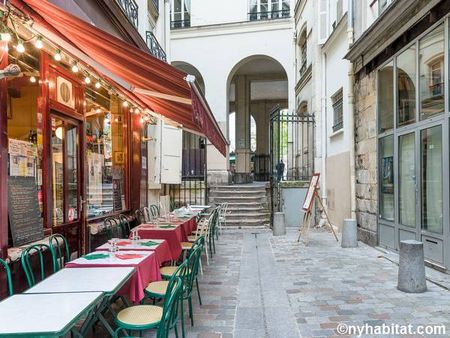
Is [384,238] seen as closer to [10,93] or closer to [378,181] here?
[378,181]

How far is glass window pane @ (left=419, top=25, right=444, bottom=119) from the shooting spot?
18.9 ft

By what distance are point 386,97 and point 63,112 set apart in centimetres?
602

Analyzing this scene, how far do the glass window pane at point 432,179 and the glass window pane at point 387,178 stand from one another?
1.15 m

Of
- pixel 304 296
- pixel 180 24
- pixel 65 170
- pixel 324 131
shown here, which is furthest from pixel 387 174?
pixel 180 24

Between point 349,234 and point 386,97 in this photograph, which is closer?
point 386,97

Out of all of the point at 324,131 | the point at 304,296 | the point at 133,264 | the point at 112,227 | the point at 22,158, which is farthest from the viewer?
the point at 324,131

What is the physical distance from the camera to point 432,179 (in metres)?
6.07

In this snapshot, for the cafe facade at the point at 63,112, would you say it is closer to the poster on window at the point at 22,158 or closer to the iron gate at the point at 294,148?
the poster on window at the point at 22,158

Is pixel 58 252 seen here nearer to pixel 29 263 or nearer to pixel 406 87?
pixel 29 263

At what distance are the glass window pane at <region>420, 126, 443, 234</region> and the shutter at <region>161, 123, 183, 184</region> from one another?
20.9 ft

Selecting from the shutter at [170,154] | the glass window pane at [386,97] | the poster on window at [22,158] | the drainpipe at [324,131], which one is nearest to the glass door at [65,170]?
the poster on window at [22,158]

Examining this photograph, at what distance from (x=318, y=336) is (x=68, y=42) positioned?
163 inches

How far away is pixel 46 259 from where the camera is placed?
4.84 meters

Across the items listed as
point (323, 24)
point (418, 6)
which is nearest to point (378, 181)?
point (418, 6)
